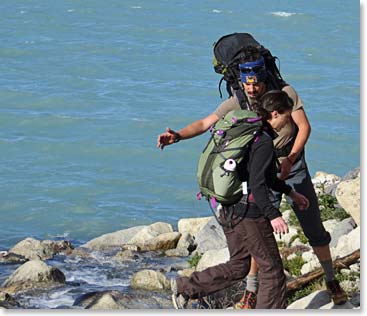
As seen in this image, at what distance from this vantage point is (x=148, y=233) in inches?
536

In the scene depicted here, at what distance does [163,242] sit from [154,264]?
0.79 metres

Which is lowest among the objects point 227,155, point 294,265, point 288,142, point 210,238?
point 210,238

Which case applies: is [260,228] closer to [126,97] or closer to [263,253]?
[263,253]

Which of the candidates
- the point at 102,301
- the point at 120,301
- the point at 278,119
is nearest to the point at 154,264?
the point at 120,301

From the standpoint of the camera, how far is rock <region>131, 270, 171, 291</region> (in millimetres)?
10609

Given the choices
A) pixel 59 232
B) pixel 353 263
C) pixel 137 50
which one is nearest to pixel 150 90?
pixel 137 50

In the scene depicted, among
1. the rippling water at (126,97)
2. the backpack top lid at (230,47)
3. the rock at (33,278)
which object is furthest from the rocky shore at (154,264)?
the rippling water at (126,97)

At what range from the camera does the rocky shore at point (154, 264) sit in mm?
8039

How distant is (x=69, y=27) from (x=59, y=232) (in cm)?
2007

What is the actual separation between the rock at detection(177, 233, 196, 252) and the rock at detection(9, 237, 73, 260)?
1659 millimetres

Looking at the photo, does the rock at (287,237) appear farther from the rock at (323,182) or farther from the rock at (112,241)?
the rock at (112,241)

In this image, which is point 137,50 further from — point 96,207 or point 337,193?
point 337,193

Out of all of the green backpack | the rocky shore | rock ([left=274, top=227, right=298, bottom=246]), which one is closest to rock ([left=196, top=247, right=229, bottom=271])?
the rocky shore

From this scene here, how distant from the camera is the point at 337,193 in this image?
32.6ft
